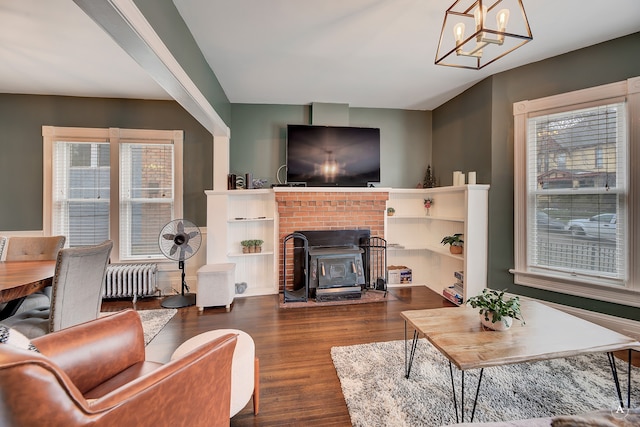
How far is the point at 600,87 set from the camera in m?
2.40

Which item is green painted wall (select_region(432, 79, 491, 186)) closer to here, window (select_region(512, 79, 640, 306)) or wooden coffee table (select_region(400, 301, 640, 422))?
window (select_region(512, 79, 640, 306))

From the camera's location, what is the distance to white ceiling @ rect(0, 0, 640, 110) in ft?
6.56

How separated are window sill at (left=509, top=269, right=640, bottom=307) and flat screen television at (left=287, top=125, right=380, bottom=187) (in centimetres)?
219

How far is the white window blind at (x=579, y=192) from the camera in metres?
2.36

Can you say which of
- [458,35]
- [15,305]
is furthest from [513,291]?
[15,305]

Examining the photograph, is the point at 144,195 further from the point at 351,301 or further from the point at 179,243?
the point at 351,301

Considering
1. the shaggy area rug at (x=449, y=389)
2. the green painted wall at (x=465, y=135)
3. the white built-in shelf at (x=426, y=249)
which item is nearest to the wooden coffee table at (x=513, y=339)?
the shaggy area rug at (x=449, y=389)

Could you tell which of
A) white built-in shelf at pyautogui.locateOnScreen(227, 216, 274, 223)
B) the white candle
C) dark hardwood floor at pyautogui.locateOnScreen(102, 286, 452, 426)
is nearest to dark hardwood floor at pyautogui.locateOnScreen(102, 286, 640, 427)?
dark hardwood floor at pyautogui.locateOnScreen(102, 286, 452, 426)

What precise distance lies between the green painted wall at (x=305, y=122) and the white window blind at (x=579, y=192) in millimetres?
1581

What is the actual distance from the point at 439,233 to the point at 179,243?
3.61m

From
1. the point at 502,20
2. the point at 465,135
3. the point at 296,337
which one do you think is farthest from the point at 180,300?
the point at 465,135

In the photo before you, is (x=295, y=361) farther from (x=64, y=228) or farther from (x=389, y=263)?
(x=64, y=228)

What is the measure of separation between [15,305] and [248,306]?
78.8 inches

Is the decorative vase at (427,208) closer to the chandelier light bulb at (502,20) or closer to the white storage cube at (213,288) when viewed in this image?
the chandelier light bulb at (502,20)
